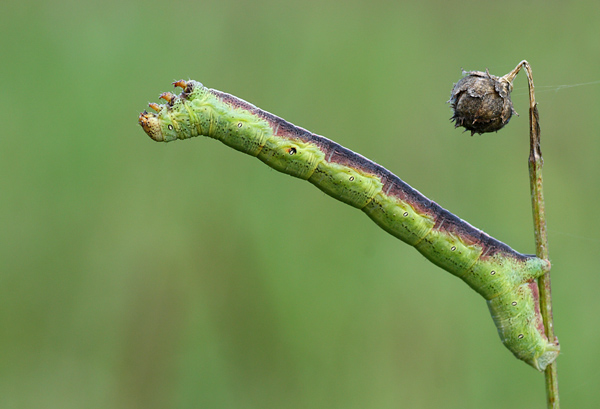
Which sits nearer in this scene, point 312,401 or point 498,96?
point 498,96

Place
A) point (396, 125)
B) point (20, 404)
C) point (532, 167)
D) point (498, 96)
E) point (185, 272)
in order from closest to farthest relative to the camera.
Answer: point (532, 167)
point (498, 96)
point (20, 404)
point (185, 272)
point (396, 125)

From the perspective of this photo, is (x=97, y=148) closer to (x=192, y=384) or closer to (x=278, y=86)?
(x=278, y=86)

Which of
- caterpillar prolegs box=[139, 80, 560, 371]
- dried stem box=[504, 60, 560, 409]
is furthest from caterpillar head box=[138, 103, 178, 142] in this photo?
dried stem box=[504, 60, 560, 409]

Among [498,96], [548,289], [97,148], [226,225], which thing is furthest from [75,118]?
[548,289]

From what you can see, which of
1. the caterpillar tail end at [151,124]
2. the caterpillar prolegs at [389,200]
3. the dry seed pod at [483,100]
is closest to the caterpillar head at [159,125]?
the caterpillar tail end at [151,124]

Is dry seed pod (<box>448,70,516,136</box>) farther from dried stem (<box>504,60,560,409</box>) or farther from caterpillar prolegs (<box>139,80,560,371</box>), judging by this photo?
caterpillar prolegs (<box>139,80,560,371</box>)

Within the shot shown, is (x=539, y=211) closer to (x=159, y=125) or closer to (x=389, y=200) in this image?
(x=389, y=200)

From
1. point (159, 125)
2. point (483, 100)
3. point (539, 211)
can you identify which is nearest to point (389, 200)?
point (483, 100)
